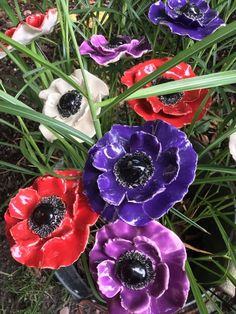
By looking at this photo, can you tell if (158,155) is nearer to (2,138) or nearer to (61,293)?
(61,293)

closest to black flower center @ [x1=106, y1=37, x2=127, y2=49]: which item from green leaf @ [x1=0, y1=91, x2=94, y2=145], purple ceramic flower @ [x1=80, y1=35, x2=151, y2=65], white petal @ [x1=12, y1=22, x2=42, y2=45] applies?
purple ceramic flower @ [x1=80, y1=35, x2=151, y2=65]

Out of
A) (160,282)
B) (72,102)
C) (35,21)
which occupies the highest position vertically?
(35,21)

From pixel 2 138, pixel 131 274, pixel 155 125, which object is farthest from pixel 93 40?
pixel 2 138

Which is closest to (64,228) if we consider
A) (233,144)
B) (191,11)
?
(233,144)

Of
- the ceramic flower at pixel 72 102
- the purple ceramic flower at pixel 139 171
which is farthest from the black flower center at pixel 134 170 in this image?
the ceramic flower at pixel 72 102

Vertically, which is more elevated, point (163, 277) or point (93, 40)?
point (93, 40)

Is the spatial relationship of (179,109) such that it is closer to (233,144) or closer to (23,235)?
(233,144)

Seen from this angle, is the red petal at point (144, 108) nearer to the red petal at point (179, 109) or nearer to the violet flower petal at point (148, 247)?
the red petal at point (179, 109)
